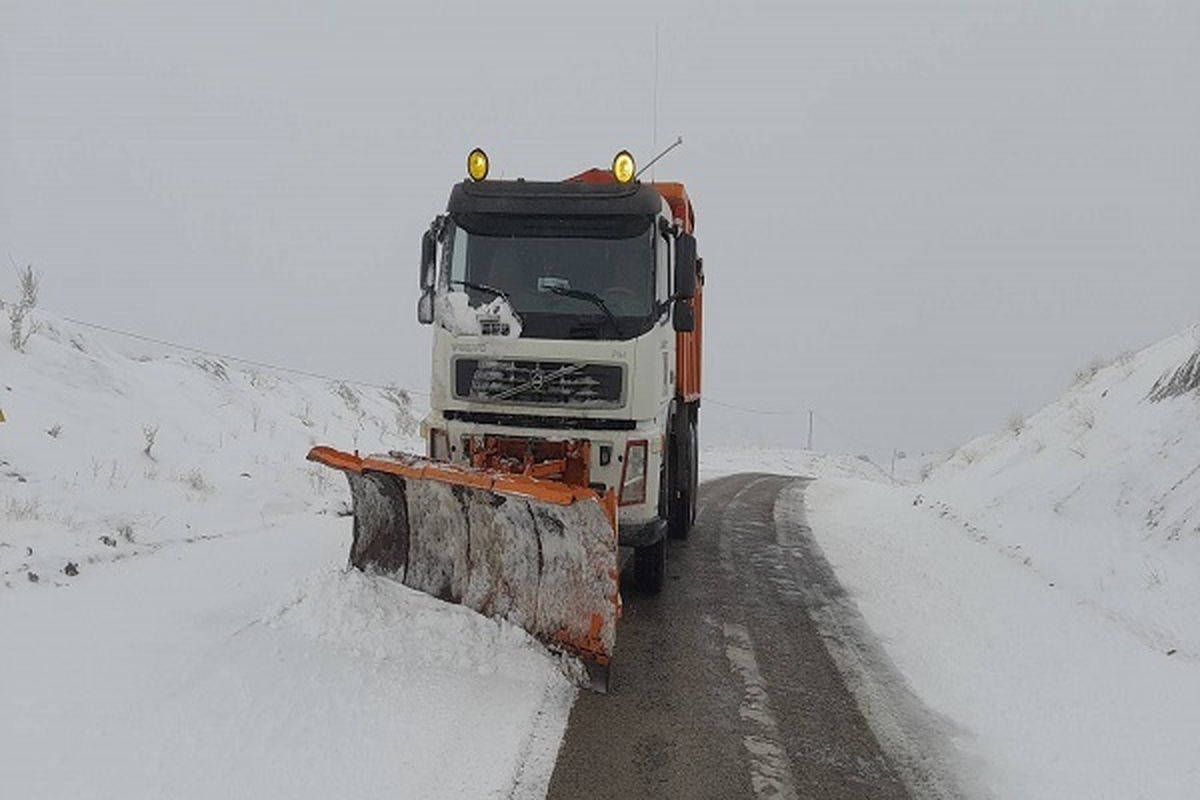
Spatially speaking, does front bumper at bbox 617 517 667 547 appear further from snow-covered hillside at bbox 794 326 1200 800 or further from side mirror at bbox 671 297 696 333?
snow-covered hillside at bbox 794 326 1200 800

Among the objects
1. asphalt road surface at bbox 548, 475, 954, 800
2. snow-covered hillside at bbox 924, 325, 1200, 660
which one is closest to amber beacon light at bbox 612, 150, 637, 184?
asphalt road surface at bbox 548, 475, 954, 800

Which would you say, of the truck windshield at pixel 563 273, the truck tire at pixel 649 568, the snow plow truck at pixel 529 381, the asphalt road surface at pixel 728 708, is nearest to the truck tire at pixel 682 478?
the asphalt road surface at pixel 728 708

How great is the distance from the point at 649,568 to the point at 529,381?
1885 millimetres

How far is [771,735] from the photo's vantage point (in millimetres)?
4473

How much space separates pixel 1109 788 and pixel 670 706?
2.06 meters

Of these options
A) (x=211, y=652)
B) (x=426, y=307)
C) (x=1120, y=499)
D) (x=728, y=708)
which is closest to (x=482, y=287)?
(x=426, y=307)

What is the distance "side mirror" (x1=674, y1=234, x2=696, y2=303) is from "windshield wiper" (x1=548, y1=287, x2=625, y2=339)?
59 centimetres

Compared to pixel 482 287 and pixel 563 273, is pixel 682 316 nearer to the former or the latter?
pixel 563 273

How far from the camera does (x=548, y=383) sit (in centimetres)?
632

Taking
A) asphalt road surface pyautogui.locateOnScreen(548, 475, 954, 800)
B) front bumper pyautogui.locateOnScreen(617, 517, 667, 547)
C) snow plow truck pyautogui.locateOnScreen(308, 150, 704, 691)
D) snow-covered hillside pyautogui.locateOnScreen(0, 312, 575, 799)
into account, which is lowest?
asphalt road surface pyautogui.locateOnScreen(548, 475, 954, 800)

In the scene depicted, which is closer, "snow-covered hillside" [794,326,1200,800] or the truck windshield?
"snow-covered hillside" [794,326,1200,800]

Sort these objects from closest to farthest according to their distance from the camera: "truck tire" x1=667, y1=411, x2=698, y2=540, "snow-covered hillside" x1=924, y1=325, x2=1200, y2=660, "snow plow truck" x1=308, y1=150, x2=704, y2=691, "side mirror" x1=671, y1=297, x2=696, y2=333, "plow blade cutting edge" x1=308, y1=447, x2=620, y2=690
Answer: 1. "plow blade cutting edge" x1=308, y1=447, x2=620, y2=690
2. "snow plow truck" x1=308, y1=150, x2=704, y2=691
3. "snow-covered hillside" x1=924, y1=325, x2=1200, y2=660
4. "side mirror" x1=671, y1=297, x2=696, y2=333
5. "truck tire" x1=667, y1=411, x2=698, y2=540

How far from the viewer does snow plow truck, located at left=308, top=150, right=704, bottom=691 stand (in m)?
5.62

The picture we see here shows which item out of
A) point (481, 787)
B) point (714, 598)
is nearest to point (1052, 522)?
point (714, 598)
